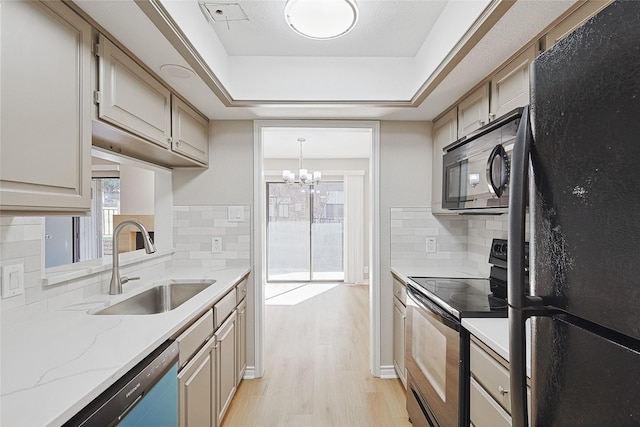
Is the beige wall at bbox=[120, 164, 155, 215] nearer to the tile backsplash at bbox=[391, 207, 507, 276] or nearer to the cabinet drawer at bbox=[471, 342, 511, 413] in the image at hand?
the tile backsplash at bbox=[391, 207, 507, 276]

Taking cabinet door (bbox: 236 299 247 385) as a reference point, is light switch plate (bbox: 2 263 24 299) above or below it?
above

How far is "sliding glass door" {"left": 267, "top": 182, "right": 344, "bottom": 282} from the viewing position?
612 centimetres

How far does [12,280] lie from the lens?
122 cm

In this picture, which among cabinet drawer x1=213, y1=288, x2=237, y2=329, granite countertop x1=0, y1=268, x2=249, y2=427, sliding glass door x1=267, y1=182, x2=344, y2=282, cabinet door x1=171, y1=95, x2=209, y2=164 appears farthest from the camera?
sliding glass door x1=267, y1=182, x2=344, y2=282

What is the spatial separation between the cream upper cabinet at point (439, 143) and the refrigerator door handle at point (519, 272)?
1761mm

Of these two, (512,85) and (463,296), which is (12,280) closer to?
(463,296)

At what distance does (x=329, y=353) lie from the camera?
304 cm

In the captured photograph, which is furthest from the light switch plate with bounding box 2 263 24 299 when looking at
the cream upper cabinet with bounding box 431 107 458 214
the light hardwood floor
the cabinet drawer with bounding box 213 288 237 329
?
the cream upper cabinet with bounding box 431 107 458 214

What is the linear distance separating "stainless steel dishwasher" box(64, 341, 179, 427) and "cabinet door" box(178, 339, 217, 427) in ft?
0.36

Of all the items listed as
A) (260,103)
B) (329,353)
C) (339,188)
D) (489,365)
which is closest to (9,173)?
(260,103)

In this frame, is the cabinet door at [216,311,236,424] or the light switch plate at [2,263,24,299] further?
the cabinet door at [216,311,236,424]

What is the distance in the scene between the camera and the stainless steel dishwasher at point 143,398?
31.2 inches

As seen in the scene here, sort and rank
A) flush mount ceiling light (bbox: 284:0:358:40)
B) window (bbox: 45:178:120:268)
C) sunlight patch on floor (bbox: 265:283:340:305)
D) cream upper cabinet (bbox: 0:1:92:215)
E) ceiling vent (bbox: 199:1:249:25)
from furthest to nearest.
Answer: sunlight patch on floor (bbox: 265:283:340:305)
window (bbox: 45:178:120:268)
ceiling vent (bbox: 199:1:249:25)
flush mount ceiling light (bbox: 284:0:358:40)
cream upper cabinet (bbox: 0:1:92:215)

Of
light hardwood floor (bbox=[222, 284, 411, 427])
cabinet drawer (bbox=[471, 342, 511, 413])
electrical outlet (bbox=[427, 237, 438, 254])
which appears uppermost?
electrical outlet (bbox=[427, 237, 438, 254])
